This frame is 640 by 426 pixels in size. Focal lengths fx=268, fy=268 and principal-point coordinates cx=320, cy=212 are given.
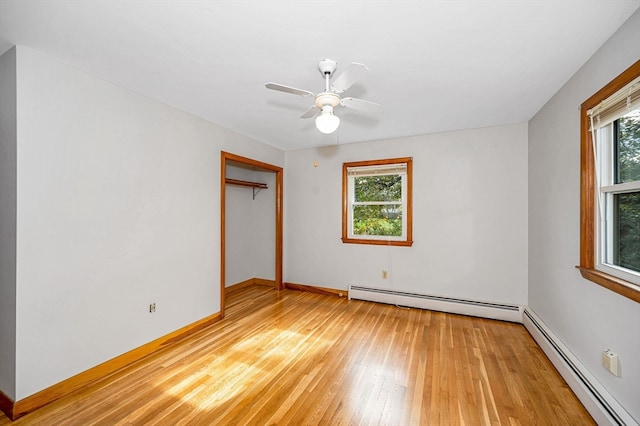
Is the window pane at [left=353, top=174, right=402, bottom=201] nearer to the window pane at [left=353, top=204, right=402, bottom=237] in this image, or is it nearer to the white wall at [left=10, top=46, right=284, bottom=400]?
the window pane at [left=353, top=204, right=402, bottom=237]

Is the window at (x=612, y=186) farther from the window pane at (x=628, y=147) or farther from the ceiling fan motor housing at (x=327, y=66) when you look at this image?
the ceiling fan motor housing at (x=327, y=66)

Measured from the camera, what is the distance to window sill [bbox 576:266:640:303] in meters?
1.47

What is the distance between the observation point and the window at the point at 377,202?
399cm

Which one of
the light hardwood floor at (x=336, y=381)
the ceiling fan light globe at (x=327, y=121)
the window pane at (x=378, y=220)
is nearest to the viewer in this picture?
the light hardwood floor at (x=336, y=381)

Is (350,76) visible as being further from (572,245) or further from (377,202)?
(377,202)

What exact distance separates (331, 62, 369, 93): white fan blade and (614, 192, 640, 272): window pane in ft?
6.03

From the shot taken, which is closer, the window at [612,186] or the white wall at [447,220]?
the window at [612,186]

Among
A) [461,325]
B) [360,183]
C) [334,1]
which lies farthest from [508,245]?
[334,1]

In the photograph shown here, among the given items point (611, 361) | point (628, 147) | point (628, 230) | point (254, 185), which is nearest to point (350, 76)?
point (628, 147)

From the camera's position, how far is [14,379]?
179 cm

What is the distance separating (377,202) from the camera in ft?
13.8

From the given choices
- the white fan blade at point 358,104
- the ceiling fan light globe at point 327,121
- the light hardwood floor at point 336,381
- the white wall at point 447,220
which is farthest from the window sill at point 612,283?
the ceiling fan light globe at point 327,121

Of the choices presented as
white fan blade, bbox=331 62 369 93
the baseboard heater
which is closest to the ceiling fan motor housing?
white fan blade, bbox=331 62 369 93

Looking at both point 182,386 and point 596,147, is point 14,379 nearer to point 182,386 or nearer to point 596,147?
point 182,386
